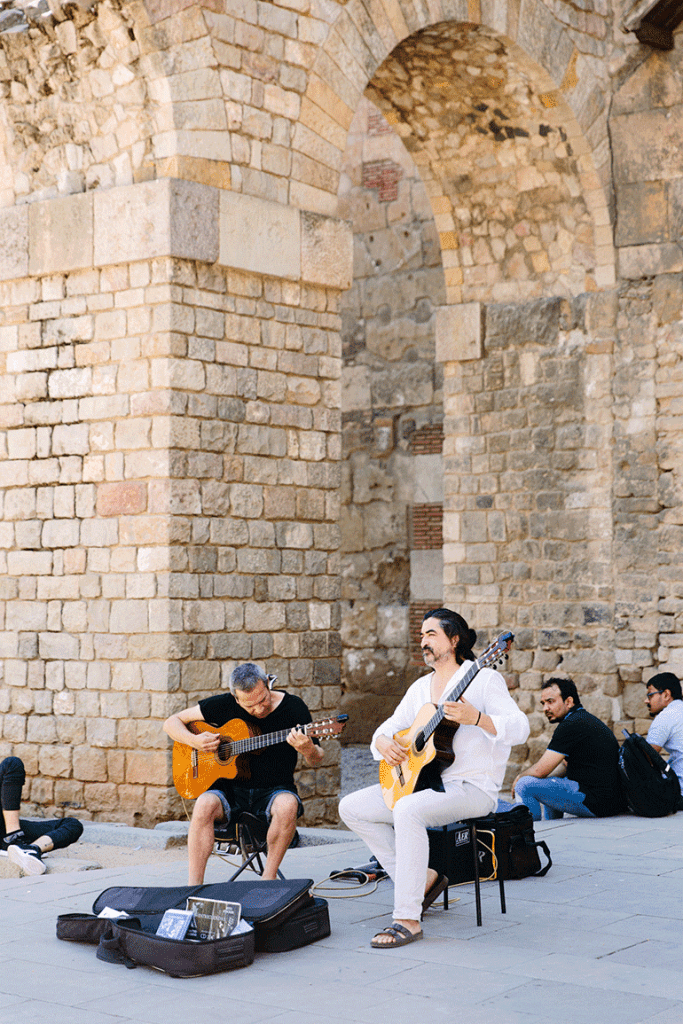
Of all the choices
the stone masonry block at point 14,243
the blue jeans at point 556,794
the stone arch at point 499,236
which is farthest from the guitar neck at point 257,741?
the stone arch at point 499,236

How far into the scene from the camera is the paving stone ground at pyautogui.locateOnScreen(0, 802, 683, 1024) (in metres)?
3.76

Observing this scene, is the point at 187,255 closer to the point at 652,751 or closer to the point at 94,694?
the point at 94,694

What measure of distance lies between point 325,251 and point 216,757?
11.6 feet

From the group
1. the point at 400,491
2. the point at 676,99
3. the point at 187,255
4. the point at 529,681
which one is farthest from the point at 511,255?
the point at 187,255

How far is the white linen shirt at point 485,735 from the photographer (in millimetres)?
4715

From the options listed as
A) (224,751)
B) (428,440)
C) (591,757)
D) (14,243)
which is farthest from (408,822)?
(428,440)

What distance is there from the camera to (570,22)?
933 cm

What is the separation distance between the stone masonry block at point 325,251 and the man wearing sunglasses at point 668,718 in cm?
298

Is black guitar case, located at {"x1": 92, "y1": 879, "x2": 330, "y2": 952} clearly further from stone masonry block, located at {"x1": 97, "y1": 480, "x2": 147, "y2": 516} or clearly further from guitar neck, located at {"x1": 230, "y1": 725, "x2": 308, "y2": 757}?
stone masonry block, located at {"x1": 97, "y1": 480, "x2": 147, "y2": 516}

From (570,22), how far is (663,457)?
312 cm

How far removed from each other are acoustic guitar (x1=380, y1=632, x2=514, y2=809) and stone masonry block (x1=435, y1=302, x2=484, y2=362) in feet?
19.8

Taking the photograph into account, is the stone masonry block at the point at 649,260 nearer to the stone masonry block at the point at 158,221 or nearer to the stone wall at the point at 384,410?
the stone wall at the point at 384,410

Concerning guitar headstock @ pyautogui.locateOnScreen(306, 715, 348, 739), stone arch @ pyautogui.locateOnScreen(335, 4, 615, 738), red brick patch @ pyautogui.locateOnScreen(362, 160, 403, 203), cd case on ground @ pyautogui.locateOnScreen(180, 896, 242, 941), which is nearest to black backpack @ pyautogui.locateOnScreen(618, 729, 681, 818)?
stone arch @ pyautogui.locateOnScreen(335, 4, 615, 738)

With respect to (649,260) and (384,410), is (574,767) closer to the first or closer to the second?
(649,260)
